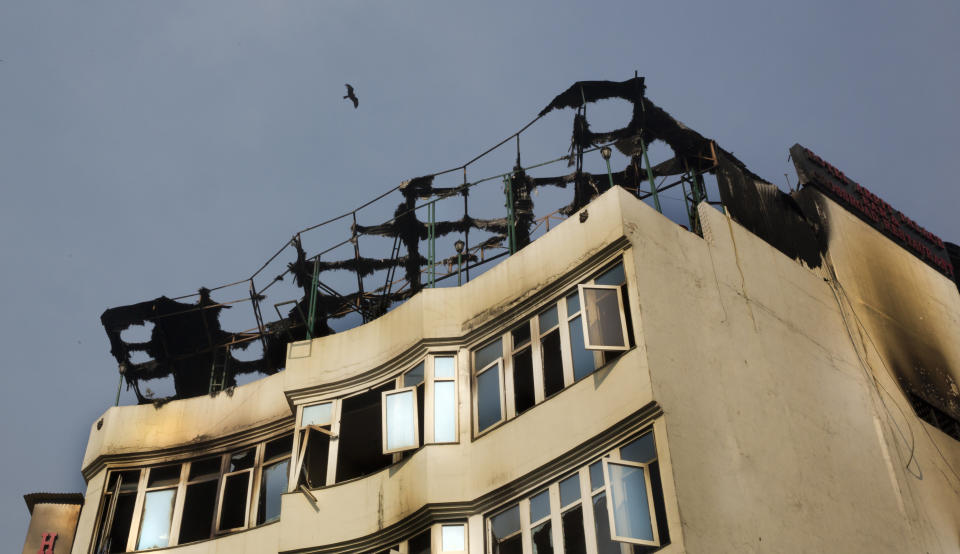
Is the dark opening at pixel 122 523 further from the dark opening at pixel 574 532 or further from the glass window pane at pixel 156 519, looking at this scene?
the dark opening at pixel 574 532

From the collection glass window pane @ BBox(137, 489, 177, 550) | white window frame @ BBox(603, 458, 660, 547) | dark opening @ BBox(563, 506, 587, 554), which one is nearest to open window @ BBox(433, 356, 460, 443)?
dark opening @ BBox(563, 506, 587, 554)

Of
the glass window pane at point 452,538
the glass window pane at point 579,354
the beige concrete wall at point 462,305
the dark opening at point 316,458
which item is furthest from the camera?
the dark opening at point 316,458

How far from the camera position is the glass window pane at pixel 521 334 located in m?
19.2

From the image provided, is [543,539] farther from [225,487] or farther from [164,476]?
[164,476]

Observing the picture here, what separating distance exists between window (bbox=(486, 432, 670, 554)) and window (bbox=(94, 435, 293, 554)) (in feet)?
19.8

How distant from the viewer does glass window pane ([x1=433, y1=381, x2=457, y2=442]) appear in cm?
1906

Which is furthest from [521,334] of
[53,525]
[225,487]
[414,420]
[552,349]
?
[53,525]

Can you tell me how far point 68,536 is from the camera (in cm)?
2266

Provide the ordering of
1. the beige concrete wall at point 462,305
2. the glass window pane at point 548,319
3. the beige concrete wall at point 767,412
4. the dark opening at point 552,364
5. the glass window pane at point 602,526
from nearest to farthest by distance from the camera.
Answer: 1. the glass window pane at point 602,526
2. the beige concrete wall at point 767,412
3. the dark opening at point 552,364
4. the glass window pane at point 548,319
5. the beige concrete wall at point 462,305

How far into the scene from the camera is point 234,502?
865 inches

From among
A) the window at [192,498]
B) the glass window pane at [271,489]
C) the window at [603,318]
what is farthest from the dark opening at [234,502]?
the window at [603,318]

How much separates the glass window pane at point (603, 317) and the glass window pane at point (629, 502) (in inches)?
84.2

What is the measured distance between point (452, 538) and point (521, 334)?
146 inches

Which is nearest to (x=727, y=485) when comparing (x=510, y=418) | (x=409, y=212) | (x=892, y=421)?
(x=510, y=418)
